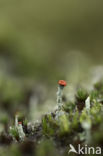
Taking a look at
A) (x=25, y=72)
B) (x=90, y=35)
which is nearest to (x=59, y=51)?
(x=90, y=35)

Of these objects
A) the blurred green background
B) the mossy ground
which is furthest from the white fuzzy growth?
the blurred green background

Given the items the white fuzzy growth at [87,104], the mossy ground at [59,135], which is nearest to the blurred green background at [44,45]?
the mossy ground at [59,135]

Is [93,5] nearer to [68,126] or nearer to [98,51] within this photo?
[98,51]

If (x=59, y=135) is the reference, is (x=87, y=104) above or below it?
above

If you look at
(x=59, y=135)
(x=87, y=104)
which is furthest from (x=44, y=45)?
(x=59, y=135)

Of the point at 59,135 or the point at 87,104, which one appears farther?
the point at 87,104

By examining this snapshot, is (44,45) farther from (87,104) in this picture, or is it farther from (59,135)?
(59,135)

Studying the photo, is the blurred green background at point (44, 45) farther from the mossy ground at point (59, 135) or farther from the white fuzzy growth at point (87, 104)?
the white fuzzy growth at point (87, 104)

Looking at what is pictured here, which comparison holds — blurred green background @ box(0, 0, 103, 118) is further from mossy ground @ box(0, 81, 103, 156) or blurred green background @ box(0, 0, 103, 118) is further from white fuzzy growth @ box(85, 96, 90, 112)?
white fuzzy growth @ box(85, 96, 90, 112)

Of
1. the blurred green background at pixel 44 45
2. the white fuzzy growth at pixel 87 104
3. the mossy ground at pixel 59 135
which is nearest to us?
the mossy ground at pixel 59 135
